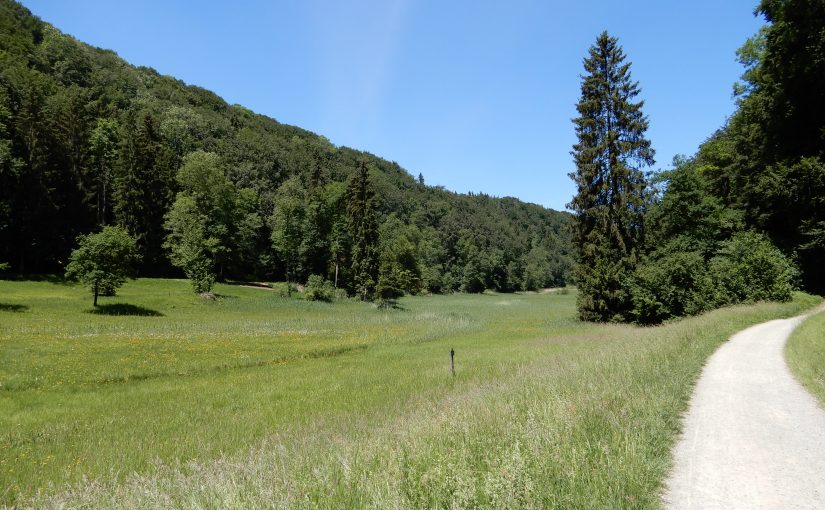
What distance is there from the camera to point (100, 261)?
4409cm

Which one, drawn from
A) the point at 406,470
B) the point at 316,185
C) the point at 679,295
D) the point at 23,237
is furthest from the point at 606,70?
the point at 23,237

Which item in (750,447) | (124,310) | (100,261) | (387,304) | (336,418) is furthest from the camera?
(387,304)

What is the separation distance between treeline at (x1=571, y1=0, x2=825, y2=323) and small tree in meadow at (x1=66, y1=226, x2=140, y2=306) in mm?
47328

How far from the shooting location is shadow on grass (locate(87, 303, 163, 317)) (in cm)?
4166

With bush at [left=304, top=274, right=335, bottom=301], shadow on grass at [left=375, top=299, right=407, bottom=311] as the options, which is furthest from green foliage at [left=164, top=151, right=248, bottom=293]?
shadow on grass at [left=375, top=299, right=407, bottom=311]

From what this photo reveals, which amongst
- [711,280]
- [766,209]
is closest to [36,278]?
[711,280]

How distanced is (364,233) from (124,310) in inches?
1467

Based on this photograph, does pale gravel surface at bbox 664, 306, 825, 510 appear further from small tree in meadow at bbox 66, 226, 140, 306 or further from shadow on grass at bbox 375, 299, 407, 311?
shadow on grass at bbox 375, 299, 407, 311

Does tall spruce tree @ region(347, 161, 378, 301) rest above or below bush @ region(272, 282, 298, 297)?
above

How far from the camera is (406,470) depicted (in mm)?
5773

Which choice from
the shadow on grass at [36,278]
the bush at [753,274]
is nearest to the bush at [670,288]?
the bush at [753,274]

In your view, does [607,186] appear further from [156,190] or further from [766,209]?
[156,190]

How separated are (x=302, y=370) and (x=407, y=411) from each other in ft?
33.5

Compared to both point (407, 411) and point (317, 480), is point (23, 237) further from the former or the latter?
point (317, 480)
